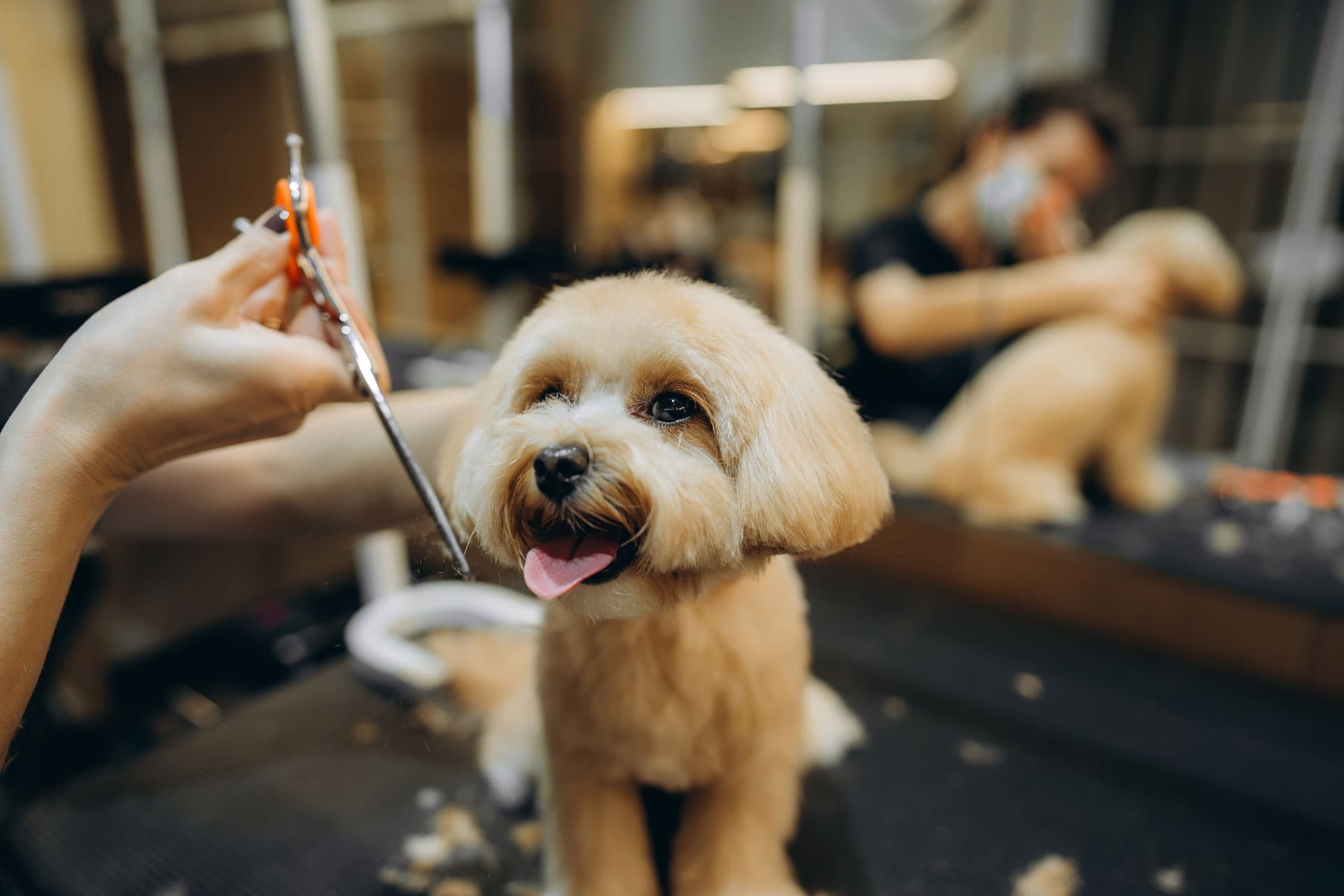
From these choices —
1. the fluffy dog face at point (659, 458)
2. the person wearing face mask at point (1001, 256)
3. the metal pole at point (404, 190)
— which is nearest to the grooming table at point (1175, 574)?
the person wearing face mask at point (1001, 256)

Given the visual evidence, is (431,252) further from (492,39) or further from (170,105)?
(170,105)

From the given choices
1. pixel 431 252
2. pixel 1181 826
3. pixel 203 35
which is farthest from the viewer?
pixel 431 252

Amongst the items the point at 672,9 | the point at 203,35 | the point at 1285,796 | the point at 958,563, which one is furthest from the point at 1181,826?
the point at 672,9

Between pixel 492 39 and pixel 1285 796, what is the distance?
2.26 metres

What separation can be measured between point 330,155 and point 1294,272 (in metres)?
2.30

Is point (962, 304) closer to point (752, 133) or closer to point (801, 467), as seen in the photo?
point (752, 133)

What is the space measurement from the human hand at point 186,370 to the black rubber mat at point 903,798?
31 centimetres

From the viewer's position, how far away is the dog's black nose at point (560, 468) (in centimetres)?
40

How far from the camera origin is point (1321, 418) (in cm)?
209

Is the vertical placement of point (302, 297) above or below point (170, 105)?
below

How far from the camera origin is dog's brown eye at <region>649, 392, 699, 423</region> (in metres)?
0.44

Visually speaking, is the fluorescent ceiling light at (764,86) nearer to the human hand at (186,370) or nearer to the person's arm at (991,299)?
the person's arm at (991,299)

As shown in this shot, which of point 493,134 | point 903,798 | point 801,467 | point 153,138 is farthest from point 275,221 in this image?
point 493,134

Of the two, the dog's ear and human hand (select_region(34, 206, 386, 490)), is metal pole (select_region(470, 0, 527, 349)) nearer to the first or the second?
human hand (select_region(34, 206, 386, 490))
